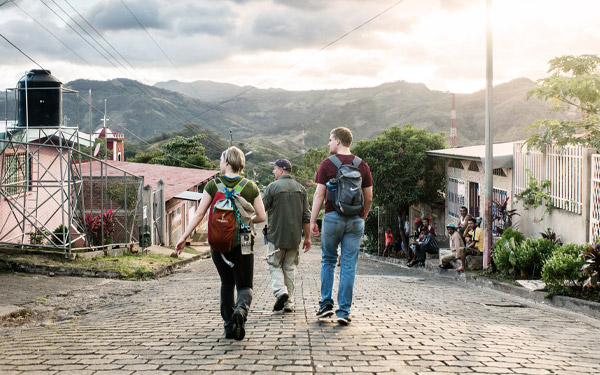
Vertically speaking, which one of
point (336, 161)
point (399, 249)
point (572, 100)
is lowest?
point (399, 249)

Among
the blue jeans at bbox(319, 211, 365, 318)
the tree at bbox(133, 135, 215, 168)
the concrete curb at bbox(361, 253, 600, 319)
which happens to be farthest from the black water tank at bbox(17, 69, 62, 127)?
the tree at bbox(133, 135, 215, 168)

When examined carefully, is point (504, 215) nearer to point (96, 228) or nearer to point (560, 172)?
point (560, 172)

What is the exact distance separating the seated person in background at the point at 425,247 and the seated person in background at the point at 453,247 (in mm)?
2082

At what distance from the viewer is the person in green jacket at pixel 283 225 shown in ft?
21.3

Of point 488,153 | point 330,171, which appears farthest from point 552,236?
point 330,171

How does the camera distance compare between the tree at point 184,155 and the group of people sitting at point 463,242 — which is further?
the tree at point 184,155

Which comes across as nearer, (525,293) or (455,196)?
(525,293)

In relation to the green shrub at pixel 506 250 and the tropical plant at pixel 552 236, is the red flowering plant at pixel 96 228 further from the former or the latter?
the tropical plant at pixel 552 236

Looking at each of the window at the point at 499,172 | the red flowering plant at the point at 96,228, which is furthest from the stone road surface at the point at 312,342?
the red flowering plant at the point at 96,228

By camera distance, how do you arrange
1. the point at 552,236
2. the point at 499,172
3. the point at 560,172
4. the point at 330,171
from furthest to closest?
the point at 499,172
the point at 560,172
the point at 552,236
the point at 330,171

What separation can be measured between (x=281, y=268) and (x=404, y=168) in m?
19.1

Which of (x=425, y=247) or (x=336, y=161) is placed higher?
(x=336, y=161)

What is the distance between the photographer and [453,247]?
1453 centimetres

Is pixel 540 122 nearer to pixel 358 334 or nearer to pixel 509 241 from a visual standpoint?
pixel 509 241
